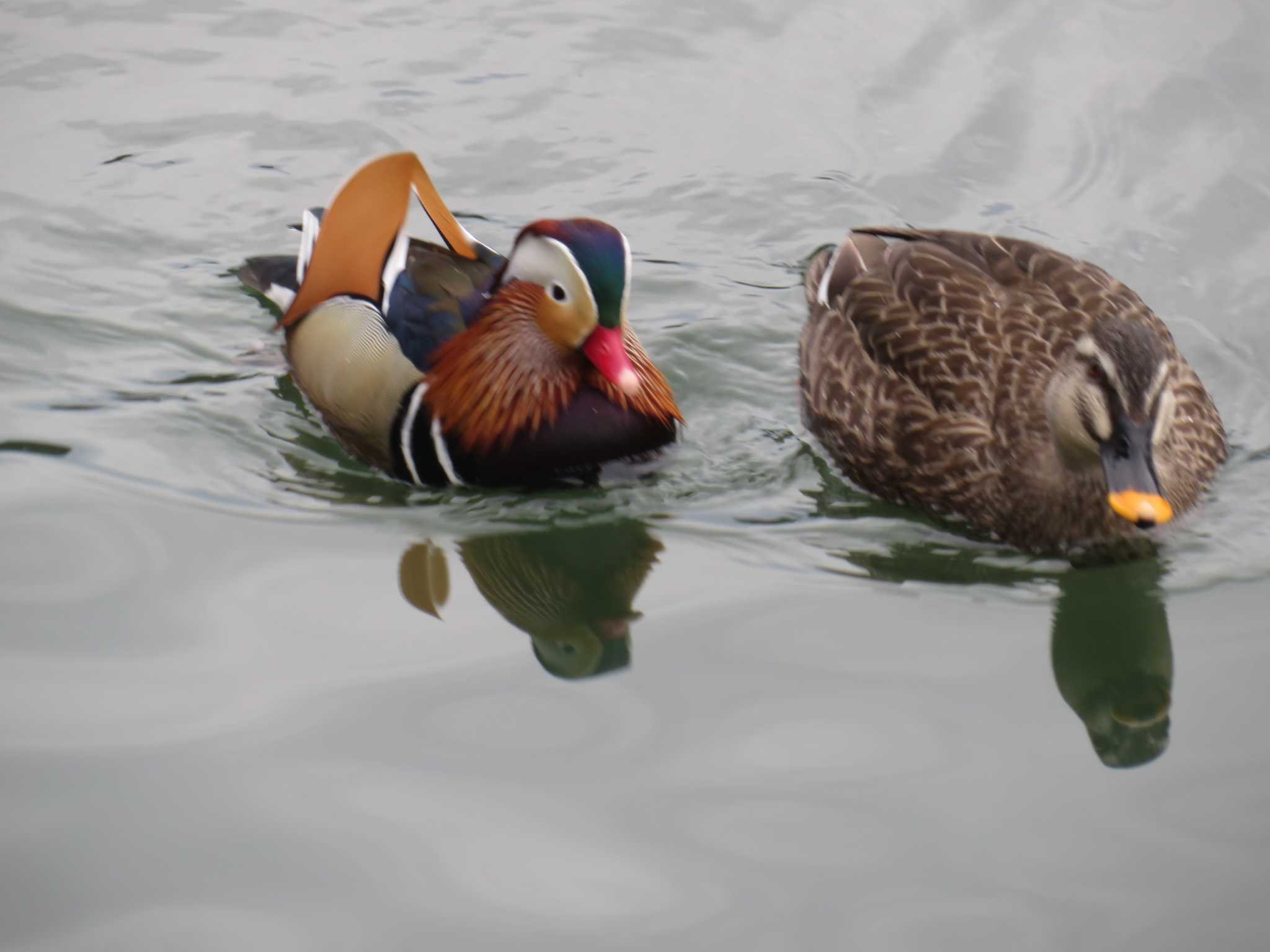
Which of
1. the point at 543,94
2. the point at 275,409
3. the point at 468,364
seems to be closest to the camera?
the point at 468,364

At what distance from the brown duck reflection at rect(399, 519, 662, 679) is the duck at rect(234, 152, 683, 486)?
1.36 ft

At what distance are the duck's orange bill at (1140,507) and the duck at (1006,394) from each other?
0.09 ft

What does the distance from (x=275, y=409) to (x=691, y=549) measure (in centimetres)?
201

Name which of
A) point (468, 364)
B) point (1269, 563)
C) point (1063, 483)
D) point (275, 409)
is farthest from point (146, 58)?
point (1269, 563)

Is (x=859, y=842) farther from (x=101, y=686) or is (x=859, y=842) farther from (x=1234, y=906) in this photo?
(x=101, y=686)

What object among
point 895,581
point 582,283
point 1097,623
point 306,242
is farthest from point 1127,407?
point 306,242

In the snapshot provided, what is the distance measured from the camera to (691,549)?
A: 5.76m

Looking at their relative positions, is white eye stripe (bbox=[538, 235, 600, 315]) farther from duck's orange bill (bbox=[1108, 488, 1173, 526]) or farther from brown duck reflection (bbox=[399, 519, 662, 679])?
duck's orange bill (bbox=[1108, 488, 1173, 526])

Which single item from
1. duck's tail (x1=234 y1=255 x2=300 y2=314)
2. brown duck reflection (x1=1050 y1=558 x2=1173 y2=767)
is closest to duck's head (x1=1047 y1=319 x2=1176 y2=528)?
brown duck reflection (x1=1050 y1=558 x2=1173 y2=767)

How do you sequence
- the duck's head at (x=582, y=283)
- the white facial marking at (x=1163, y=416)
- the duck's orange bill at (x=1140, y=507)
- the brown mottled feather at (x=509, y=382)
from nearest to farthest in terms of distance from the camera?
the duck's orange bill at (x=1140, y=507)
the white facial marking at (x=1163, y=416)
the duck's head at (x=582, y=283)
the brown mottled feather at (x=509, y=382)

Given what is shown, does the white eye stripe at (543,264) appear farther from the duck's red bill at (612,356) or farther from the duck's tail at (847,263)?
the duck's tail at (847,263)

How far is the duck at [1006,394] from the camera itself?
Answer: 5266 millimetres

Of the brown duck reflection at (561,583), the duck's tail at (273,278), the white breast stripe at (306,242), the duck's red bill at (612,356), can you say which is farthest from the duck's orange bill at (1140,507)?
the duck's tail at (273,278)

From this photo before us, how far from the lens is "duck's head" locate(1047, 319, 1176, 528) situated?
5043mm
